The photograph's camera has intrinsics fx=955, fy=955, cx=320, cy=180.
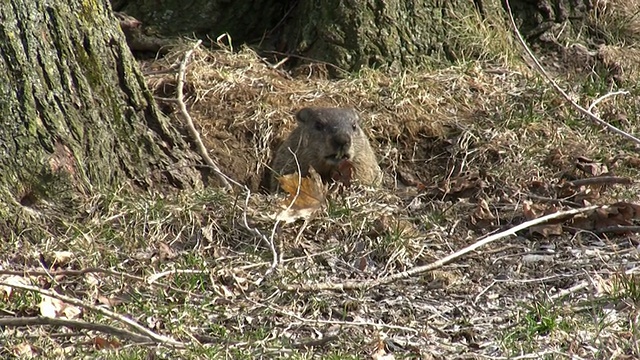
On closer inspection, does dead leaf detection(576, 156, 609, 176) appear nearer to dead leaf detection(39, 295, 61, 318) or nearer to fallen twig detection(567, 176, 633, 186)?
fallen twig detection(567, 176, 633, 186)

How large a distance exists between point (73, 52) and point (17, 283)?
4.60 feet

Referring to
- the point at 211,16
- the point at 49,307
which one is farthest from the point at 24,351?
the point at 211,16

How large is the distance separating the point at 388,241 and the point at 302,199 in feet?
1.92

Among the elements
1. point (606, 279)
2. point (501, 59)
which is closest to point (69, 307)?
point (606, 279)

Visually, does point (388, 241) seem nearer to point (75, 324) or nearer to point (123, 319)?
point (123, 319)

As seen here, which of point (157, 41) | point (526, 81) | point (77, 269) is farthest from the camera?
point (157, 41)

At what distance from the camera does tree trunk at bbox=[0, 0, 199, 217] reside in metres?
4.74

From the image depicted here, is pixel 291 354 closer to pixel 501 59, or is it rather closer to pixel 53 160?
pixel 53 160

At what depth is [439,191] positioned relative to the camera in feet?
18.6

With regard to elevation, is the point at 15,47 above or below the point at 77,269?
above

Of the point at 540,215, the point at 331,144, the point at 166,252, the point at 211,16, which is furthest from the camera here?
the point at 211,16

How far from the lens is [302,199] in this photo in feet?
16.6

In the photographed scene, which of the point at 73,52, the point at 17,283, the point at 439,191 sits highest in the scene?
the point at 73,52

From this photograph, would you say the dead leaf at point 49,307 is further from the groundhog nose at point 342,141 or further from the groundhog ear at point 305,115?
the groundhog ear at point 305,115
